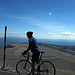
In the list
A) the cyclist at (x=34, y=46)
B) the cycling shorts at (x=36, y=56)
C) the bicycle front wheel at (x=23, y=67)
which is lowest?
the bicycle front wheel at (x=23, y=67)

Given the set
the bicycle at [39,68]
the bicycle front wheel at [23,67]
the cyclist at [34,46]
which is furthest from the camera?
the bicycle front wheel at [23,67]

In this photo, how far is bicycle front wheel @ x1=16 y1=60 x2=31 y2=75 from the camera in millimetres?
5035

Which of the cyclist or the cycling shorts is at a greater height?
the cyclist

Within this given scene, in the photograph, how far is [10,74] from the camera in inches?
208

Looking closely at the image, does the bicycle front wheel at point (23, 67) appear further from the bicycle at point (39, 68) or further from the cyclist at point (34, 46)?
the cyclist at point (34, 46)

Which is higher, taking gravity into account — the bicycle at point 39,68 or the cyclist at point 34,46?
the cyclist at point 34,46

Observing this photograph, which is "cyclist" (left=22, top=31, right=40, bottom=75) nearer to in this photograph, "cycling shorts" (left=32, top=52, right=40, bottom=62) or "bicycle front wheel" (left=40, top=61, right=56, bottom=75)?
"cycling shorts" (left=32, top=52, right=40, bottom=62)

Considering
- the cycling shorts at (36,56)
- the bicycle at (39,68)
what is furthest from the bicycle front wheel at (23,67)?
the cycling shorts at (36,56)

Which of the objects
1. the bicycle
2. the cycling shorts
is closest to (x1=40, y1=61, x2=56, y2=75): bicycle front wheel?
the bicycle

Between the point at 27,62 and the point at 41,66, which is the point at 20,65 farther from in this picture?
the point at 41,66

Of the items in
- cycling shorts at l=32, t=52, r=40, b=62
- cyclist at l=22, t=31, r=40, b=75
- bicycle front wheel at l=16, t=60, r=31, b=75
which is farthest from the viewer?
bicycle front wheel at l=16, t=60, r=31, b=75

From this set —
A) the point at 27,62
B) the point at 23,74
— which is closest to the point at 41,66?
the point at 27,62

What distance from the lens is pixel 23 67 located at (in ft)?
16.7

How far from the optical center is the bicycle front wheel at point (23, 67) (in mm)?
5035
